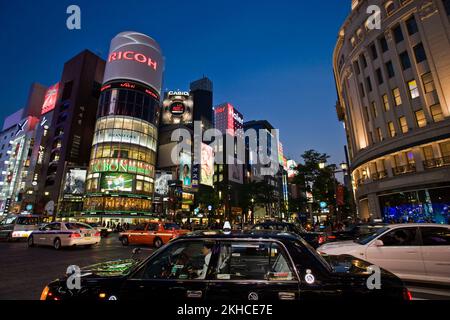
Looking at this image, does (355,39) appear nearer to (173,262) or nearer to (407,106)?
(407,106)

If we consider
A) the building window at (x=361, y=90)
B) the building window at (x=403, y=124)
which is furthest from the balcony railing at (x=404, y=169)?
the building window at (x=361, y=90)

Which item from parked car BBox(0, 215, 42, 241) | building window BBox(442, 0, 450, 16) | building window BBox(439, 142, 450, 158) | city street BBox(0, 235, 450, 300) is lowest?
city street BBox(0, 235, 450, 300)

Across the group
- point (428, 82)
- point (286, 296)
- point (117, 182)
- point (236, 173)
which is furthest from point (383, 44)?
point (236, 173)

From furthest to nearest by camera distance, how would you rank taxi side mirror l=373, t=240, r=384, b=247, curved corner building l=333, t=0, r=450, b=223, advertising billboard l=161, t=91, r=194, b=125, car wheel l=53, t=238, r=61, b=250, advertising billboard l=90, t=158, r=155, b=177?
advertising billboard l=161, t=91, r=194, b=125
advertising billboard l=90, t=158, r=155, b=177
curved corner building l=333, t=0, r=450, b=223
car wheel l=53, t=238, r=61, b=250
taxi side mirror l=373, t=240, r=384, b=247

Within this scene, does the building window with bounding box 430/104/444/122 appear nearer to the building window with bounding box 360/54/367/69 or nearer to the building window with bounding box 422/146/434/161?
the building window with bounding box 422/146/434/161

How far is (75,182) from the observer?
55625 mm

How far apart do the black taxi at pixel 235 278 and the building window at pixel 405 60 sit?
31.9m

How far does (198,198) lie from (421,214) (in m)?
53.7

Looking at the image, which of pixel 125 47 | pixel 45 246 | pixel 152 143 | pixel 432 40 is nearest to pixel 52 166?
pixel 152 143

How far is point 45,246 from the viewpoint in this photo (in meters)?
15.8

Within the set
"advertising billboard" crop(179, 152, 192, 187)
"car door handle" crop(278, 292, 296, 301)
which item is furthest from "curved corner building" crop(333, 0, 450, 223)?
"advertising billboard" crop(179, 152, 192, 187)

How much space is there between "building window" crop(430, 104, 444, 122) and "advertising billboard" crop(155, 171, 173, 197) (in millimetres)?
52459

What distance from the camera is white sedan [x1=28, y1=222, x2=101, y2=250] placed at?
13.9 meters
